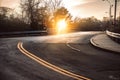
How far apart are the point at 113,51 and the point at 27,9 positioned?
7181 cm

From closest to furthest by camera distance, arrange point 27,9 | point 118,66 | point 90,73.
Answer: point 90,73 → point 118,66 → point 27,9

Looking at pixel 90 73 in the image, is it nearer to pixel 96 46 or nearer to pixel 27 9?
pixel 96 46

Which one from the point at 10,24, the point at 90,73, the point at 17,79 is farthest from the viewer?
the point at 10,24

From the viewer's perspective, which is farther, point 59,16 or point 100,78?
point 59,16

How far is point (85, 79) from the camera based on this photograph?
11.7m

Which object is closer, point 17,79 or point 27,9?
point 17,79

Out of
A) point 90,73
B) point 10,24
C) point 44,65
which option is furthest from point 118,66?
point 10,24

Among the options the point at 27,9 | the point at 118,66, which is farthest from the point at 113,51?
the point at 27,9

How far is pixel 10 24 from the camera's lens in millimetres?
64875

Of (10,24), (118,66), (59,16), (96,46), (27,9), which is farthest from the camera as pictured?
(59,16)

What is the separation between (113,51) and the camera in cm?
2188

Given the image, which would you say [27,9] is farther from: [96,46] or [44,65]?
[44,65]

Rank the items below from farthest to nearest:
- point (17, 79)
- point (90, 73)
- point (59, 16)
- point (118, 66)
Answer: point (59, 16), point (118, 66), point (90, 73), point (17, 79)

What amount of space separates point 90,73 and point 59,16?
94.4m
